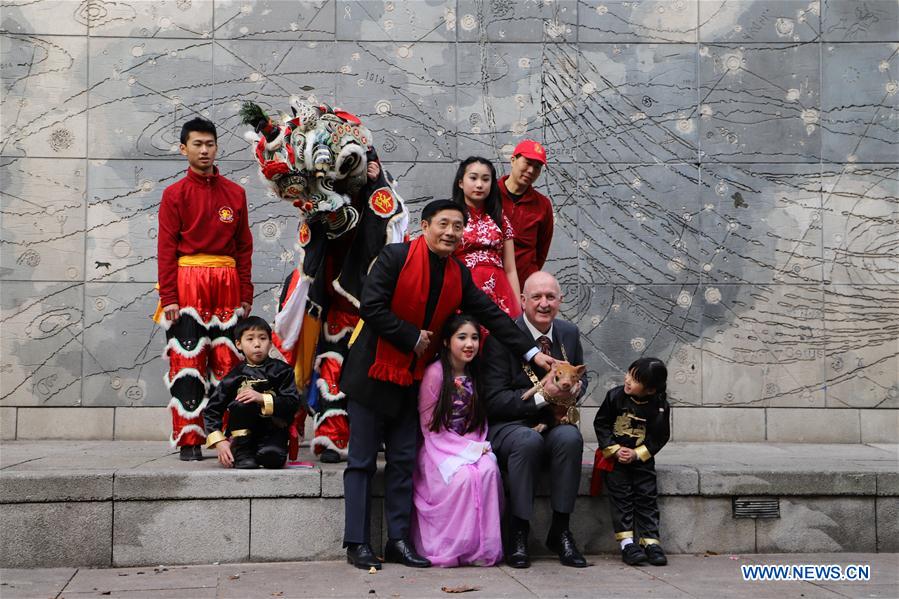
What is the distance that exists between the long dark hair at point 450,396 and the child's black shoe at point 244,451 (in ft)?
3.15

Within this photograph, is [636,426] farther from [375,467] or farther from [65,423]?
[65,423]

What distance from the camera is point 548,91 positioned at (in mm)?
7523

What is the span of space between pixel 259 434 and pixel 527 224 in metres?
1.96

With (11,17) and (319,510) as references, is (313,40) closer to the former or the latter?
(11,17)

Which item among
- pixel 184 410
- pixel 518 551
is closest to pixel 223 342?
pixel 184 410

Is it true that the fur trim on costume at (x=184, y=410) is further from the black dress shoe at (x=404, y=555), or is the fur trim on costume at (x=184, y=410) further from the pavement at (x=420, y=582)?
the black dress shoe at (x=404, y=555)

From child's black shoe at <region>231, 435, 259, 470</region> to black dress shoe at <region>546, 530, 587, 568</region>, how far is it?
1569mm

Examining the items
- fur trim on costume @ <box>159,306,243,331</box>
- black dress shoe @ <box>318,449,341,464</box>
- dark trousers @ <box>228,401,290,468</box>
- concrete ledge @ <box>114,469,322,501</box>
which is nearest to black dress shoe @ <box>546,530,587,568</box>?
concrete ledge @ <box>114,469,322,501</box>

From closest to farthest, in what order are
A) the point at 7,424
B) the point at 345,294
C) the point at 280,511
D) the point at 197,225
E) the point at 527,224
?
the point at 280,511 < the point at 345,294 < the point at 197,225 < the point at 527,224 < the point at 7,424

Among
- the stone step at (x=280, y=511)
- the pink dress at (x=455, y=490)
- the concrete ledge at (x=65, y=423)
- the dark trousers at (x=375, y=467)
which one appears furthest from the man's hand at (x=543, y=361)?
the concrete ledge at (x=65, y=423)

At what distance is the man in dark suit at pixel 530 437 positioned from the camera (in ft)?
15.8

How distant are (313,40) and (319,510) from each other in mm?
3887

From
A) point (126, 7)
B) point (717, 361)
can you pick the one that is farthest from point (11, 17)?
point (717, 361)

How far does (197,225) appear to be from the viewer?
5680 mm
